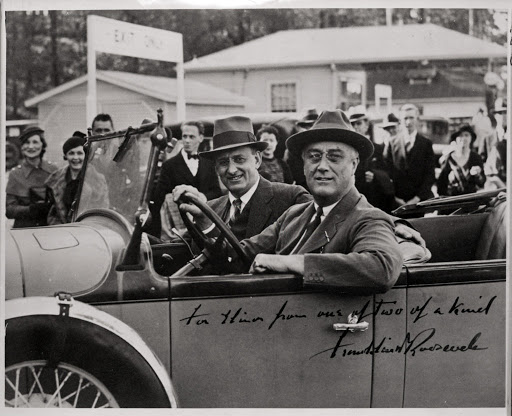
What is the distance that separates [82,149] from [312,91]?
1288 millimetres

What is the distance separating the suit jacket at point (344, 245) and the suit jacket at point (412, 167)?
0.66 feet

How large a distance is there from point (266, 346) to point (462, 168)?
4.65 feet

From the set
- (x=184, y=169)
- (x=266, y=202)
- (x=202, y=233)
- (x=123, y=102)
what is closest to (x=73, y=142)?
(x=123, y=102)

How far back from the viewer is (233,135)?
14.1ft

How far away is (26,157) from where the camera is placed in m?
4.27

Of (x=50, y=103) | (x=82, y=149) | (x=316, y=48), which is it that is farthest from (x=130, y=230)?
(x=316, y=48)

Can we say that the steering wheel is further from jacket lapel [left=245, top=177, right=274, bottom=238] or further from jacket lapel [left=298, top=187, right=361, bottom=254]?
jacket lapel [left=298, top=187, right=361, bottom=254]

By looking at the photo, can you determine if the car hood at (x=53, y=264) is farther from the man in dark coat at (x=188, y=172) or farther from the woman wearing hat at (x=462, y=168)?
the woman wearing hat at (x=462, y=168)

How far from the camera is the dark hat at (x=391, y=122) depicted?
4.27 metres

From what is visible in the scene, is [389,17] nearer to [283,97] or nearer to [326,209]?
[283,97]

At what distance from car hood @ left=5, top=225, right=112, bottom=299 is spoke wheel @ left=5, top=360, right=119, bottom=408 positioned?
0.41 meters

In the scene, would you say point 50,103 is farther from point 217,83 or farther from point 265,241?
point 265,241

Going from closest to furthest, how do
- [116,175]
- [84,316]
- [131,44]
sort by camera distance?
[84,316]
[131,44]
[116,175]

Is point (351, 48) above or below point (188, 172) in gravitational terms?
above
